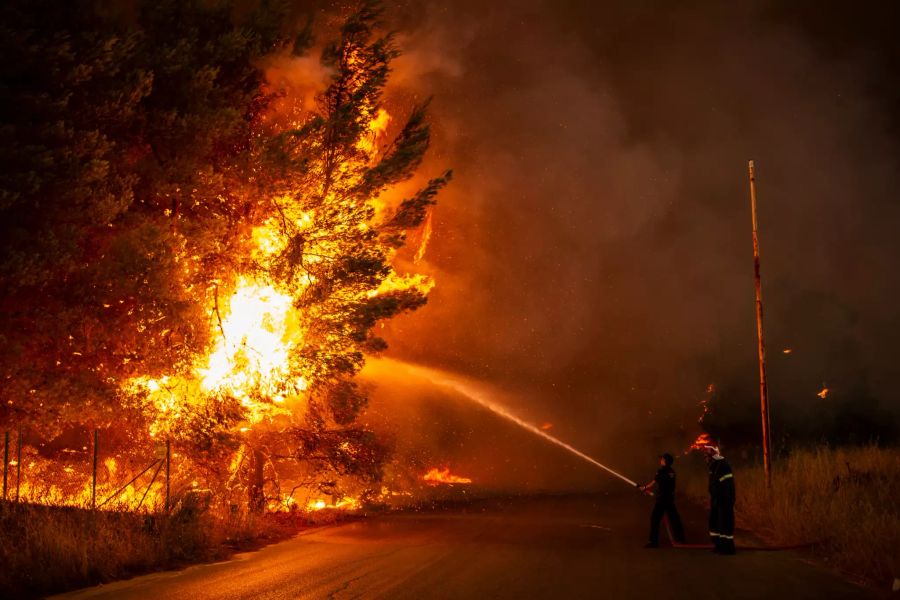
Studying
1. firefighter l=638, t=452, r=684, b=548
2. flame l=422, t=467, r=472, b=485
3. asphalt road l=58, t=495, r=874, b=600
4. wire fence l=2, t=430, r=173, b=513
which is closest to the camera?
asphalt road l=58, t=495, r=874, b=600

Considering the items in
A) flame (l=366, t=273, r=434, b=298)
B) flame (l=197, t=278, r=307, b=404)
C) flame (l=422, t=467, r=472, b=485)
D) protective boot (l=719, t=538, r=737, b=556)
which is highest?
flame (l=366, t=273, r=434, b=298)

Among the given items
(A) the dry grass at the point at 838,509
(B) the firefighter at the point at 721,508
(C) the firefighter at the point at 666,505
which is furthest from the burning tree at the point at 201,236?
(A) the dry grass at the point at 838,509

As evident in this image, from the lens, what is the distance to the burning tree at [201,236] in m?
13.5

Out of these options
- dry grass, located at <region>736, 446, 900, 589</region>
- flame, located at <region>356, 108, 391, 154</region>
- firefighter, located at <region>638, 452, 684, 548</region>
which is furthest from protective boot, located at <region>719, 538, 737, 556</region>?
flame, located at <region>356, 108, 391, 154</region>

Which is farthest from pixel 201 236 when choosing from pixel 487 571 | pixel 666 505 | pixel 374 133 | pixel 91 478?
pixel 666 505

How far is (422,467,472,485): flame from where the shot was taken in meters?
26.1

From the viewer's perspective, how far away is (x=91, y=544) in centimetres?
1035

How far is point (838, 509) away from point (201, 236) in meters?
12.8

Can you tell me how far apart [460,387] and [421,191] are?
629 inches

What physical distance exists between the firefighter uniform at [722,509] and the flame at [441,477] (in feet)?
47.0

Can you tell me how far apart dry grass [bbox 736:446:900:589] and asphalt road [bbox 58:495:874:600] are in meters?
0.60

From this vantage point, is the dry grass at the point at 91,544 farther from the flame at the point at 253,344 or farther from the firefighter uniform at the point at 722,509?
the firefighter uniform at the point at 722,509

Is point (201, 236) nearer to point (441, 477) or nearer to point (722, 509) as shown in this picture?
point (722, 509)

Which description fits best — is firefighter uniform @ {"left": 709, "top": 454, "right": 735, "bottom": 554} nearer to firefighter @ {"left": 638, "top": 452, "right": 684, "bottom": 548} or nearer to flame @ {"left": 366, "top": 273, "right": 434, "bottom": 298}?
firefighter @ {"left": 638, "top": 452, "right": 684, "bottom": 548}
